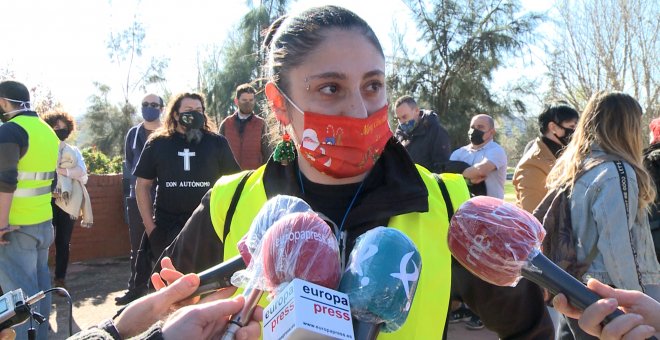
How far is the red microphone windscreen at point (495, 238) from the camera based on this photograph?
1.10 m

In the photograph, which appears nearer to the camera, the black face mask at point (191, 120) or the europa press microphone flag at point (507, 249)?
the europa press microphone flag at point (507, 249)

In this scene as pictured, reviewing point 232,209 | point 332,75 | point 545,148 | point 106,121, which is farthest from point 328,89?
point 106,121

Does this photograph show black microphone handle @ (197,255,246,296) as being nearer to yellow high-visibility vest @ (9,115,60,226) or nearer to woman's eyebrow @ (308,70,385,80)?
woman's eyebrow @ (308,70,385,80)

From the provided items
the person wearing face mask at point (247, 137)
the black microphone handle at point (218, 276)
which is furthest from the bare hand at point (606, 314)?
the person wearing face mask at point (247, 137)

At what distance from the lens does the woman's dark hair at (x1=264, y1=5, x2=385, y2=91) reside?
150 cm

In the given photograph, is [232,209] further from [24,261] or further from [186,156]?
[24,261]

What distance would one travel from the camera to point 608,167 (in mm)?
2939

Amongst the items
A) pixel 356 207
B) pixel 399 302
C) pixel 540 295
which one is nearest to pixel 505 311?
pixel 540 295

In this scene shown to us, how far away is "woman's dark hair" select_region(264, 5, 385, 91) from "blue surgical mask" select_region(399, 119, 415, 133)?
4.19 metres

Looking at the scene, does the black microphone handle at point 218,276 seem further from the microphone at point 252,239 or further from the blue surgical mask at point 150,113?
the blue surgical mask at point 150,113

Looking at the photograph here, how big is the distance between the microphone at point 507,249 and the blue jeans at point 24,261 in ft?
12.8

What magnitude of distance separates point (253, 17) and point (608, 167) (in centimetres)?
1918

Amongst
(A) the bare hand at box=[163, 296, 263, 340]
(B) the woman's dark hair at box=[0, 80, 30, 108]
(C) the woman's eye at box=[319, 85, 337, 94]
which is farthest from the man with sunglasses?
(A) the bare hand at box=[163, 296, 263, 340]

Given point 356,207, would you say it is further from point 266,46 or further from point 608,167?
point 608,167
